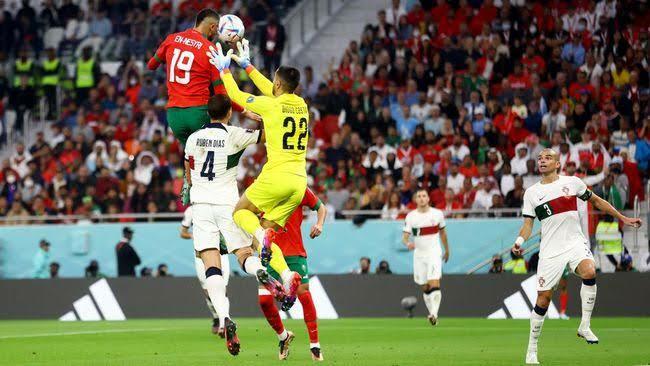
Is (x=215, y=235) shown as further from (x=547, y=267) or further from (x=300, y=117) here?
(x=547, y=267)

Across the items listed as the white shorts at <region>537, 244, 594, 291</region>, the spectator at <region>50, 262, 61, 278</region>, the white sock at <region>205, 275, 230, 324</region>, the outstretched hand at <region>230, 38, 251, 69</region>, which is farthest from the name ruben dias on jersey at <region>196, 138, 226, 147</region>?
the spectator at <region>50, 262, 61, 278</region>

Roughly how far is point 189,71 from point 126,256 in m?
12.7

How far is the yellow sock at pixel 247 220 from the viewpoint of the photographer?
45.1 feet

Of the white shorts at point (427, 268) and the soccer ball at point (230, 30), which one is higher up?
the soccer ball at point (230, 30)

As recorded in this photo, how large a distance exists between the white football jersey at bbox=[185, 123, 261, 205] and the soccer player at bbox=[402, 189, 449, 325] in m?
9.06

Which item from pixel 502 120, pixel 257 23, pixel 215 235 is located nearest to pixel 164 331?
pixel 215 235

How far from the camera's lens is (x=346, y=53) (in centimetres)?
3225

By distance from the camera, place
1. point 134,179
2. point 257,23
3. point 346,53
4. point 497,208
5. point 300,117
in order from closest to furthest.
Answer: point 300,117 → point 497,208 → point 134,179 → point 346,53 → point 257,23

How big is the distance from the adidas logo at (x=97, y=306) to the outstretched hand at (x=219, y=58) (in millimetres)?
12585

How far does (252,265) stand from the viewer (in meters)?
13.6

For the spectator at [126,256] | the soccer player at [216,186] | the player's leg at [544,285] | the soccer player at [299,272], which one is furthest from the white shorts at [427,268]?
the soccer player at [216,186]

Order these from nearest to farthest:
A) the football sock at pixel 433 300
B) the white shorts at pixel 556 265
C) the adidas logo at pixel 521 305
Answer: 1. the white shorts at pixel 556 265
2. the football sock at pixel 433 300
3. the adidas logo at pixel 521 305

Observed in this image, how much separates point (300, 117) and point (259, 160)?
54.4 feet

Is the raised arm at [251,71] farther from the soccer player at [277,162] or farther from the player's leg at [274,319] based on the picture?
the player's leg at [274,319]
